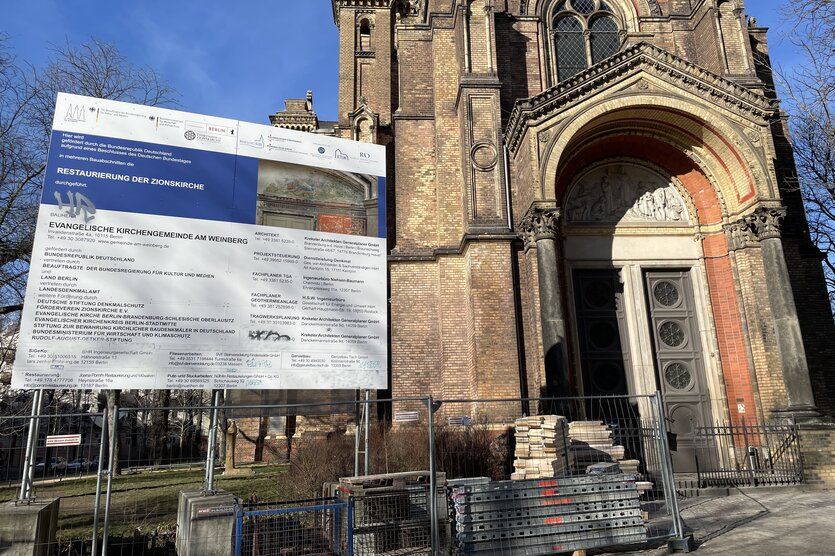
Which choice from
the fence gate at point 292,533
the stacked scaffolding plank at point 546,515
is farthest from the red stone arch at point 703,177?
the fence gate at point 292,533

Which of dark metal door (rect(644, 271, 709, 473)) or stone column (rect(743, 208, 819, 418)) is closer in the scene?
stone column (rect(743, 208, 819, 418))

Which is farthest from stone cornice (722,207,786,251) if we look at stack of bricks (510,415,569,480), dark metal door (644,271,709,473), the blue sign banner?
the blue sign banner

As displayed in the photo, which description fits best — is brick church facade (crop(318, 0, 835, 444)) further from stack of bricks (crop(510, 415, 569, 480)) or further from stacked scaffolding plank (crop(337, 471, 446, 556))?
stacked scaffolding plank (crop(337, 471, 446, 556))

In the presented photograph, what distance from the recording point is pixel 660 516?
8.59m

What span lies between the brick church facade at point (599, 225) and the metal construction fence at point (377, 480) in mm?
1503

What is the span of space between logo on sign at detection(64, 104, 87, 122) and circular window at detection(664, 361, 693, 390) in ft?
45.6

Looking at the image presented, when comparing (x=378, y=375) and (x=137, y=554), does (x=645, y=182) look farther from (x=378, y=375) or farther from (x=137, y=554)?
(x=137, y=554)

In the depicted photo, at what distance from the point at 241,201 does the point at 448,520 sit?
540cm

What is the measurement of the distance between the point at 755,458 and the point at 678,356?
2977 mm

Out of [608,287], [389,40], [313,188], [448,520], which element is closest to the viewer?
[448,520]

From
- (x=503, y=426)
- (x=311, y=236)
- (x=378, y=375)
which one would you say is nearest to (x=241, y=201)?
(x=311, y=236)

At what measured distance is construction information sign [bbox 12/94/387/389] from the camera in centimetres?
714

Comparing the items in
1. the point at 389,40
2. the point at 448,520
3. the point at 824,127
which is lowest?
the point at 448,520

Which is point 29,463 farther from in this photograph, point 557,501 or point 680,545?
point 680,545
